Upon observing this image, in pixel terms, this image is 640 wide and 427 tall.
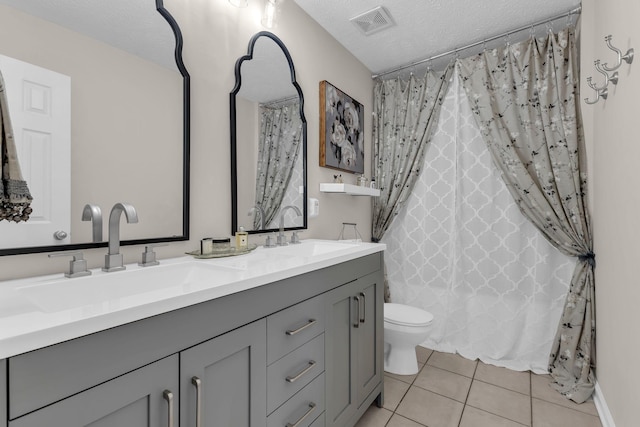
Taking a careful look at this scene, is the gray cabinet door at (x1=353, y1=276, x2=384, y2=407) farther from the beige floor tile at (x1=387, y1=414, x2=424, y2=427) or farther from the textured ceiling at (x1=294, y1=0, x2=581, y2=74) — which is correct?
the textured ceiling at (x1=294, y1=0, x2=581, y2=74)

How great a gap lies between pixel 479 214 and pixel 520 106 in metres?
0.84

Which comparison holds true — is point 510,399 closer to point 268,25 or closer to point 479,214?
point 479,214

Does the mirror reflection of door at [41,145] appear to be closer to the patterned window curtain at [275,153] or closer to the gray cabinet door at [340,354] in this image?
the patterned window curtain at [275,153]

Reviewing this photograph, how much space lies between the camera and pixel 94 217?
3.27 ft

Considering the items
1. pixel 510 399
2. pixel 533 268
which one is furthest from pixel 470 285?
pixel 510 399

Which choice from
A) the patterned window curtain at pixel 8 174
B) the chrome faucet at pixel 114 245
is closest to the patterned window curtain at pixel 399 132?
the chrome faucet at pixel 114 245

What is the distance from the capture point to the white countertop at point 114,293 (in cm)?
57

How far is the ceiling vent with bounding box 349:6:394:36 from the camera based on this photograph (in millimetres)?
2115

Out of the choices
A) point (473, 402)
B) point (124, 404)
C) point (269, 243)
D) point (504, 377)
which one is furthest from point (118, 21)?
point (504, 377)

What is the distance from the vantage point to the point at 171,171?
1346 mm

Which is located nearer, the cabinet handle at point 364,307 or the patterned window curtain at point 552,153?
the cabinet handle at point 364,307

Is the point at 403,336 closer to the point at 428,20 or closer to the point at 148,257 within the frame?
the point at 148,257

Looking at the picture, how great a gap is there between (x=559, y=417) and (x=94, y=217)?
8.13 feet

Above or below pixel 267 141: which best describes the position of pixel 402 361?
below
